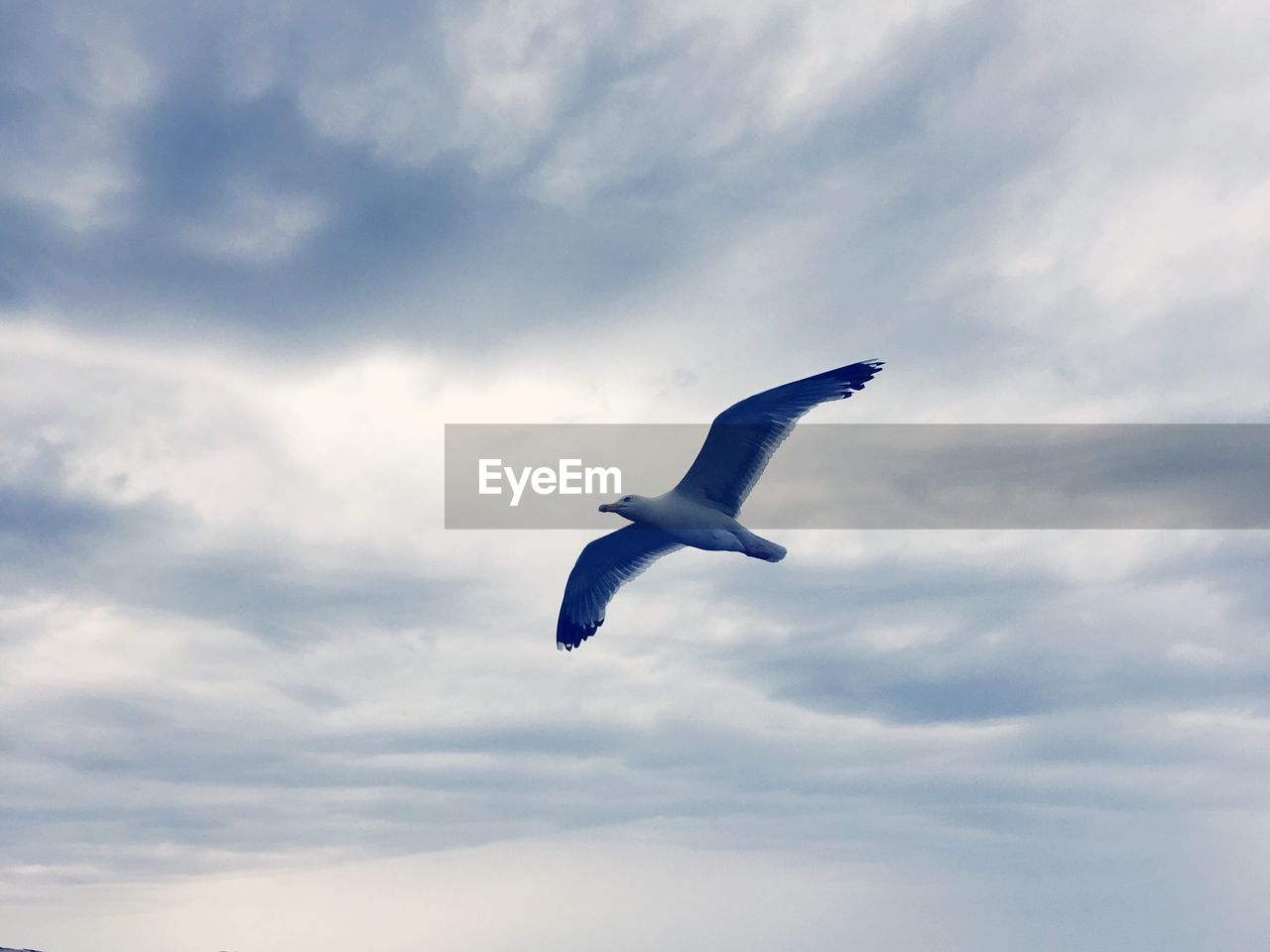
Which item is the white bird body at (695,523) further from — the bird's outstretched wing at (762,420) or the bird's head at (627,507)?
the bird's outstretched wing at (762,420)

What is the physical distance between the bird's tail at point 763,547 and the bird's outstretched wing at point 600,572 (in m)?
4.75

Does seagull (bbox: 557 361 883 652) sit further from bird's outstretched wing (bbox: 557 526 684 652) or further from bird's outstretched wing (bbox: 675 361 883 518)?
A: bird's outstretched wing (bbox: 557 526 684 652)

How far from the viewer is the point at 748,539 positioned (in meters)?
34.1

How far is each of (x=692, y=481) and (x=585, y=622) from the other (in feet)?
28.4

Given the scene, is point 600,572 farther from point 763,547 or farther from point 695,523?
point 763,547

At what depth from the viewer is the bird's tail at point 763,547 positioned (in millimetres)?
34062

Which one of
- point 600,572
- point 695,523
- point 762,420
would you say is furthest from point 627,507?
point 600,572

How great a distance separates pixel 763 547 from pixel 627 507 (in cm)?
457

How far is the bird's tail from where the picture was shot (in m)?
34.1

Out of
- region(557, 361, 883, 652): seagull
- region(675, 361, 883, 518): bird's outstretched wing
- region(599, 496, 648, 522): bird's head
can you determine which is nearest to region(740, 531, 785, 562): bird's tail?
region(557, 361, 883, 652): seagull

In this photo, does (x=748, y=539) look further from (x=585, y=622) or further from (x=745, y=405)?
(x=585, y=622)

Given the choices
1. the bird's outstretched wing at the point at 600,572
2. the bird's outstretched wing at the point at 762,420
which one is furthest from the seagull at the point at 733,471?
the bird's outstretched wing at the point at 600,572

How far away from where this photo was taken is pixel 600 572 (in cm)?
4069

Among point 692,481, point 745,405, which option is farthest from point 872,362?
point 692,481
